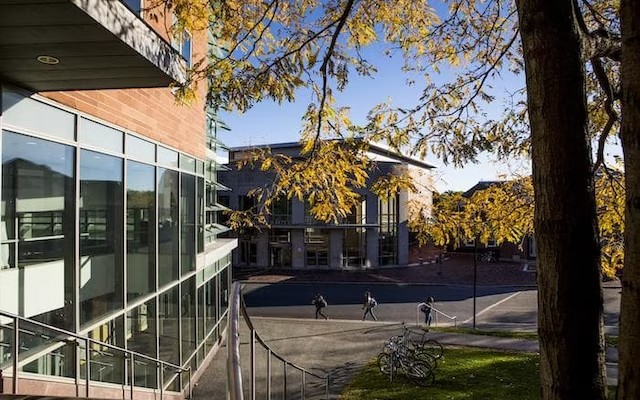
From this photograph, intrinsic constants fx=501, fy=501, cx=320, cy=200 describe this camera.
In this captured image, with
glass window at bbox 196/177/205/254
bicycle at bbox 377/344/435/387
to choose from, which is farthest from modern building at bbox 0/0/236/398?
bicycle at bbox 377/344/435/387

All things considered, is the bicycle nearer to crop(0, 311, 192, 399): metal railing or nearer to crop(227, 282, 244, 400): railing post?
crop(0, 311, 192, 399): metal railing

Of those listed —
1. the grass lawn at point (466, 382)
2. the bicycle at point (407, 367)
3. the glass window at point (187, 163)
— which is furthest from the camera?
the bicycle at point (407, 367)

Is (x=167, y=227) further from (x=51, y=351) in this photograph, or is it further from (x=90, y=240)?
(x=51, y=351)

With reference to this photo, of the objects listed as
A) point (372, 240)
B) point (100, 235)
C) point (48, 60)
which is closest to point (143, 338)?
point (100, 235)

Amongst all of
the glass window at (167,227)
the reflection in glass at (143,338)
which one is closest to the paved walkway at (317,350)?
the reflection in glass at (143,338)

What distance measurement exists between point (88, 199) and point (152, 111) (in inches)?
124

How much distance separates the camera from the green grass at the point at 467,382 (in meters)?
12.1

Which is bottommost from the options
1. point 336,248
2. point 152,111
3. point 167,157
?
point 336,248

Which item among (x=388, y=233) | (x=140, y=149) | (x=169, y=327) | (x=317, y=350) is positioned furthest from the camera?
(x=388, y=233)

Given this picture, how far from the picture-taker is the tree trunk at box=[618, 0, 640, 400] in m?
2.60

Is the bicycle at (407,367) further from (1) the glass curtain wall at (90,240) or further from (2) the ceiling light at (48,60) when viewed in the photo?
(2) the ceiling light at (48,60)

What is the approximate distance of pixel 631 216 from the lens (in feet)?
8.69

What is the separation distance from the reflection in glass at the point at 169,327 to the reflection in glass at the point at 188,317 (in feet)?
1.80

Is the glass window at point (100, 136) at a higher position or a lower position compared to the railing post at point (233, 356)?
higher
